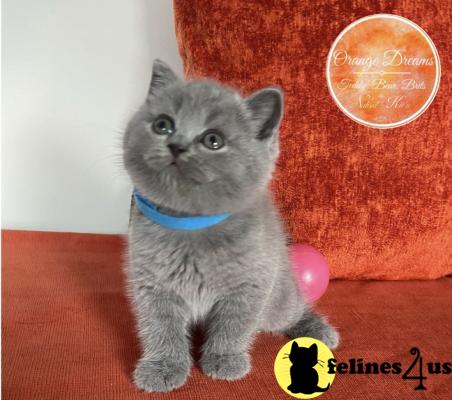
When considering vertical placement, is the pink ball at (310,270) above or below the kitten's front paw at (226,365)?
below

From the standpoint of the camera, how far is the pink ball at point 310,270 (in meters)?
1.13

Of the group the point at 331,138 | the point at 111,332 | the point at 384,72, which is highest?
the point at 384,72

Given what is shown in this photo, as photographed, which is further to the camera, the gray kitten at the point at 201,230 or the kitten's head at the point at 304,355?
the kitten's head at the point at 304,355

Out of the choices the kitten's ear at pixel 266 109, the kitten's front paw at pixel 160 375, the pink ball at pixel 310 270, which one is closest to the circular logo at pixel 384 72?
the pink ball at pixel 310 270

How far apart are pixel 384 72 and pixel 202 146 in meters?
0.68

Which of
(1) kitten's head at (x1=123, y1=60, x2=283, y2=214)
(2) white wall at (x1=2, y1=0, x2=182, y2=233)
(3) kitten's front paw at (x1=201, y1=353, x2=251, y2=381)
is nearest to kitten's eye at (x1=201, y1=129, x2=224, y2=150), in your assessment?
(1) kitten's head at (x1=123, y1=60, x2=283, y2=214)

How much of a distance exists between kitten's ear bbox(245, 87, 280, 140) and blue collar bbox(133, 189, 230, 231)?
147 mm

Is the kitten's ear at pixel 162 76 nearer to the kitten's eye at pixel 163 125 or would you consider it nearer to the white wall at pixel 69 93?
the kitten's eye at pixel 163 125

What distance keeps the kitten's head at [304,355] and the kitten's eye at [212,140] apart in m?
0.38

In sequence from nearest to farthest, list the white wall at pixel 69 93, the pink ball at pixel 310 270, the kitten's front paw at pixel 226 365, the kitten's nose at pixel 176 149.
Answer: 1. the kitten's nose at pixel 176 149
2. the kitten's front paw at pixel 226 365
3. the pink ball at pixel 310 270
4. the white wall at pixel 69 93

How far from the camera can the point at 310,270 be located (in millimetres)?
1156

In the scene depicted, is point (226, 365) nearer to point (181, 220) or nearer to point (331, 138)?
point (181, 220)

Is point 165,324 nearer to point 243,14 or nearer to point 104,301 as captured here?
point 104,301

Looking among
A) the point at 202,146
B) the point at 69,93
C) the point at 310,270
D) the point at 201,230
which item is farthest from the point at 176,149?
the point at 69,93
